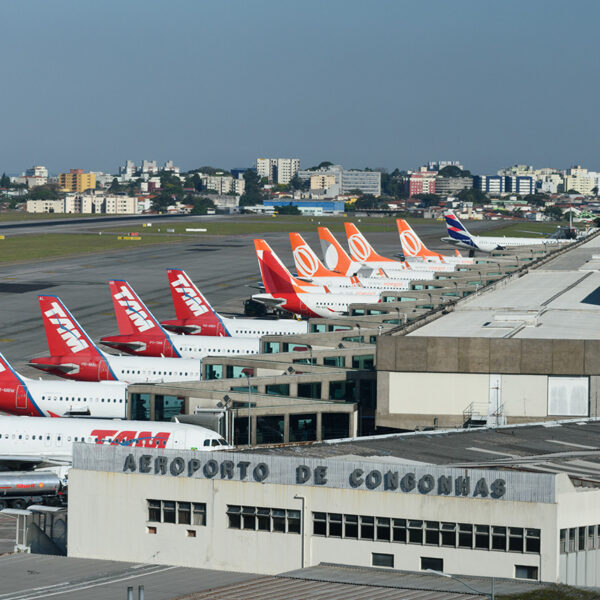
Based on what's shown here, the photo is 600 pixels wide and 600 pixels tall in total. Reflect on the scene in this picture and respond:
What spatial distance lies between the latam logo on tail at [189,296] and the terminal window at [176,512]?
5676 cm

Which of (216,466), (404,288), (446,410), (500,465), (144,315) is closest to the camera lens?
(216,466)

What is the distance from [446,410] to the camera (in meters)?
65.3

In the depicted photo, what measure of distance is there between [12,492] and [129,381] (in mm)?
20816

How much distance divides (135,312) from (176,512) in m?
48.7

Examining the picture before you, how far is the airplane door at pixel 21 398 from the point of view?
232 feet

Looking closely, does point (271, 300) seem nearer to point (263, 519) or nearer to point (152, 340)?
point (152, 340)

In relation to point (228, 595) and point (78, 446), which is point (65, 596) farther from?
point (78, 446)

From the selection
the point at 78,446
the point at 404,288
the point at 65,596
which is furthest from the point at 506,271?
the point at 65,596

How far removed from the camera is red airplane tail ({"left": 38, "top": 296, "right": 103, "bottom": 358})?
266ft

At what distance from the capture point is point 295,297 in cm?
11375

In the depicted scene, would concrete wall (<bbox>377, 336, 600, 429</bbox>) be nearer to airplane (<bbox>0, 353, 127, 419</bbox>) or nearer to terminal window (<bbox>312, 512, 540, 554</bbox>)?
airplane (<bbox>0, 353, 127, 419</bbox>)

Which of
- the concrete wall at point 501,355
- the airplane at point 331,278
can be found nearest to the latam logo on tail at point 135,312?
the concrete wall at point 501,355

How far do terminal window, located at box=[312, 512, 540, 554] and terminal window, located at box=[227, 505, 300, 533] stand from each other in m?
0.82

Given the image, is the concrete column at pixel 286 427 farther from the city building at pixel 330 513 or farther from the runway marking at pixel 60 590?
the runway marking at pixel 60 590
